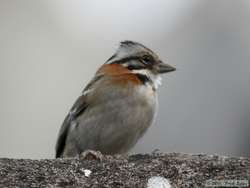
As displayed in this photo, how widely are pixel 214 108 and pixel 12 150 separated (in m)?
2.75

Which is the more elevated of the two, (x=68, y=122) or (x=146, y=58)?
(x=146, y=58)

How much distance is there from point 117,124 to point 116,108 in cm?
15

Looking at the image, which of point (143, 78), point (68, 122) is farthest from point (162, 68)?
point (68, 122)

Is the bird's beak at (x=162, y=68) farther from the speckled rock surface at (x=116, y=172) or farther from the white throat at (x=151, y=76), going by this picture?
the speckled rock surface at (x=116, y=172)

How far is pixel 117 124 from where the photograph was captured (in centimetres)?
841

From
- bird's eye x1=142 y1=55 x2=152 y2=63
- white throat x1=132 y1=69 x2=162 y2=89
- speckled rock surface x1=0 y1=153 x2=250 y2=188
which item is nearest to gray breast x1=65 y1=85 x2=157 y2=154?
white throat x1=132 y1=69 x2=162 y2=89

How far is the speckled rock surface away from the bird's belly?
6.64 ft

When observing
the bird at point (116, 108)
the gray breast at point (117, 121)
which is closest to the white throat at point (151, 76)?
the bird at point (116, 108)

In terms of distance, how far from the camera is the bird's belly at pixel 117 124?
841cm

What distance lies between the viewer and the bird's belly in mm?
8414

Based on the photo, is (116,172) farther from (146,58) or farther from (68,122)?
(146,58)

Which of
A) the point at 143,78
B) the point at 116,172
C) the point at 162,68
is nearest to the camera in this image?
the point at 116,172

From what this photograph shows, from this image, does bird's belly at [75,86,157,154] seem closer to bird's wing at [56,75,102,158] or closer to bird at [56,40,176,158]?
bird at [56,40,176,158]

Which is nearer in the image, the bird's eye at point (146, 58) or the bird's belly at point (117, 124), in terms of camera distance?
the bird's belly at point (117, 124)
